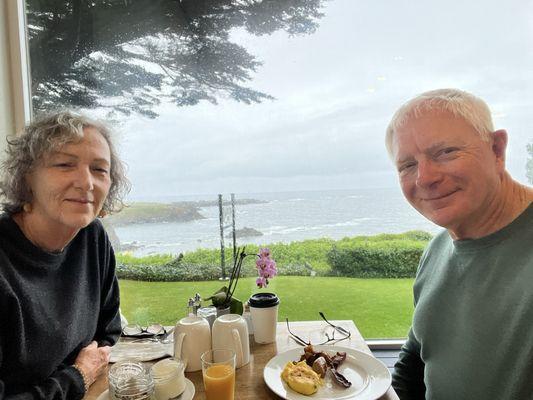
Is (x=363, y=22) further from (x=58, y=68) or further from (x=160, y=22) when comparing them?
(x=58, y=68)

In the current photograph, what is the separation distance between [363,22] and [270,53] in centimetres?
52

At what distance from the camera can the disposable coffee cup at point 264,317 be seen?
123 centimetres

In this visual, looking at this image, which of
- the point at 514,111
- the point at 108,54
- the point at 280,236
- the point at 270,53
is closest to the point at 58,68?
the point at 108,54

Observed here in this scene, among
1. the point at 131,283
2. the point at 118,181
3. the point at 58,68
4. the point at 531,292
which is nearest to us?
the point at 531,292

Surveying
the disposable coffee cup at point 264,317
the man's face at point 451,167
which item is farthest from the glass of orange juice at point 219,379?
the man's face at point 451,167

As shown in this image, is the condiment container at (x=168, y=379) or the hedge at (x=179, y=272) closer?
the condiment container at (x=168, y=379)

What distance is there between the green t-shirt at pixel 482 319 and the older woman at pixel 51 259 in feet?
3.34

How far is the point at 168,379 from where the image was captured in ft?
2.97

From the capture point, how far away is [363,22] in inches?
75.6

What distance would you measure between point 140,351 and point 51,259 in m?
0.42

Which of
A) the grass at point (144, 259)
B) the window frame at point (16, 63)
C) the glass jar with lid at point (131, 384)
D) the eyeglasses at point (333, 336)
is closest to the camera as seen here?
the glass jar with lid at point (131, 384)

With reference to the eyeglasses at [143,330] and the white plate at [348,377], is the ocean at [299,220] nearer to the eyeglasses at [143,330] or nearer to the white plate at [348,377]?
the eyeglasses at [143,330]

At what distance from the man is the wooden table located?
21 centimetres

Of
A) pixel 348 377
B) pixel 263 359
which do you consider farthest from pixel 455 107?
pixel 263 359
